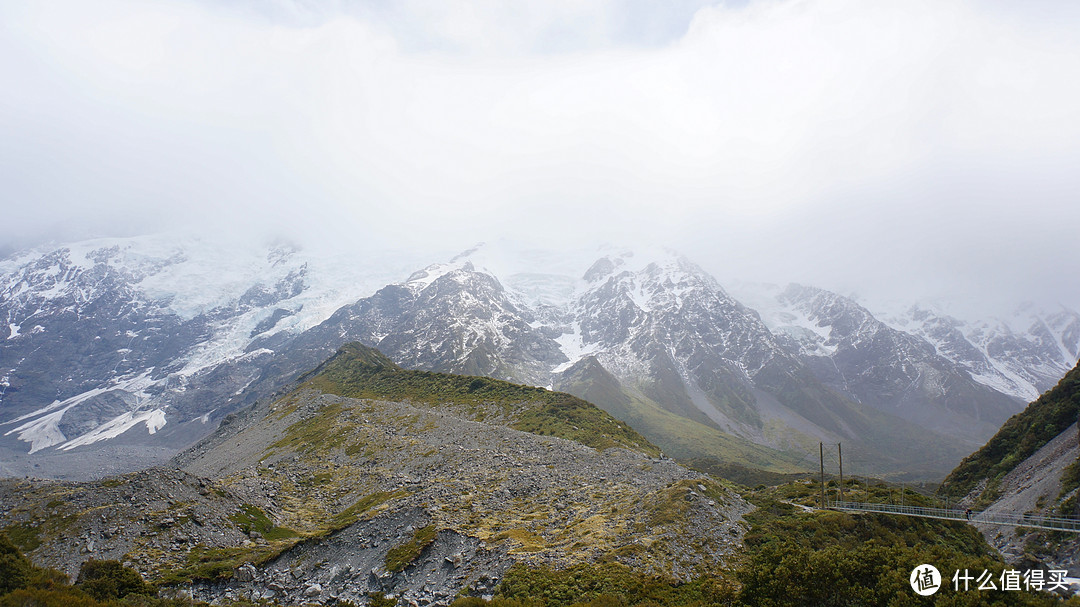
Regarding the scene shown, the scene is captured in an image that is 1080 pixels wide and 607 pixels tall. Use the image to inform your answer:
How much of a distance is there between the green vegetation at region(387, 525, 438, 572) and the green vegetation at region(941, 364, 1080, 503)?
7641cm

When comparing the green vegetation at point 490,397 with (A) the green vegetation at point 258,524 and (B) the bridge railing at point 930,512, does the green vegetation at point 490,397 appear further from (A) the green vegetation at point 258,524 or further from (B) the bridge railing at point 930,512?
(A) the green vegetation at point 258,524

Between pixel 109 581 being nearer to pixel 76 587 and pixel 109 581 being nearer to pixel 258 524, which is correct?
pixel 76 587

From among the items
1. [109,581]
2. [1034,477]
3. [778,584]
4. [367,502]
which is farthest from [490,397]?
[778,584]

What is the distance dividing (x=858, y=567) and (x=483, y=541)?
26.7 meters

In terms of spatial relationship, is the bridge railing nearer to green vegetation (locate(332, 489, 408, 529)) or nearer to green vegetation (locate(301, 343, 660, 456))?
green vegetation (locate(301, 343, 660, 456))

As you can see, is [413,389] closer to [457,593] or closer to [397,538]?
[397,538]

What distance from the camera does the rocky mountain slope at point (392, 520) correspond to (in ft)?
125

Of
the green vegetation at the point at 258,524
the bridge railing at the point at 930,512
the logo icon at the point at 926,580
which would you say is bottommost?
the green vegetation at the point at 258,524

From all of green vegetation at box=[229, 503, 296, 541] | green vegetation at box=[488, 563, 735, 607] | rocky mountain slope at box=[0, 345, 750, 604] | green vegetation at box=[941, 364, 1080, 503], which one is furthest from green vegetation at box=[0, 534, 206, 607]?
green vegetation at box=[941, 364, 1080, 503]

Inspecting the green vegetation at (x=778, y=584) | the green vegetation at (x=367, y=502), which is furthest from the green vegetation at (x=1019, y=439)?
the green vegetation at (x=367, y=502)

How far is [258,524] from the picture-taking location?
50.9 meters

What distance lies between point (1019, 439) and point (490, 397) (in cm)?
9989

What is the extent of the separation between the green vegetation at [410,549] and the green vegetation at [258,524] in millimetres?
14865

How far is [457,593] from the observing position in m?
36.3
